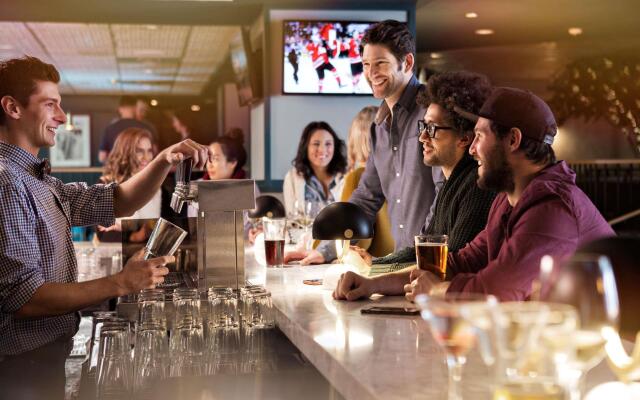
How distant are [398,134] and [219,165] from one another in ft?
10.3

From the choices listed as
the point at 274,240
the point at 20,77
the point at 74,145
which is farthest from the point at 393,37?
the point at 74,145

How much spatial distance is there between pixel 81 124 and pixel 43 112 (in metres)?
13.5

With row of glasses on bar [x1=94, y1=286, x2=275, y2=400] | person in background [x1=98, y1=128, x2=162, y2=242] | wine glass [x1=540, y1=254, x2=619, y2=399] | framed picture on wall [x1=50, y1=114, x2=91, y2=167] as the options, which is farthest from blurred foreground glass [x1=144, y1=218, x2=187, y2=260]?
Result: framed picture on wall [x1=50, y1=114, x2=91, y2=167]

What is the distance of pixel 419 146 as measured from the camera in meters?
3.48

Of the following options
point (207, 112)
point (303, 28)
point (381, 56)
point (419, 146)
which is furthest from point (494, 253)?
point (207, 112)

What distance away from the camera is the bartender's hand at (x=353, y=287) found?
2.38 m

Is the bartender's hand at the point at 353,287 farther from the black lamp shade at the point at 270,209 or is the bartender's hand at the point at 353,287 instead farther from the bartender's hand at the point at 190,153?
the black lamp shade at the point at 270,209

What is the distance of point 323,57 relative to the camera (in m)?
7.32

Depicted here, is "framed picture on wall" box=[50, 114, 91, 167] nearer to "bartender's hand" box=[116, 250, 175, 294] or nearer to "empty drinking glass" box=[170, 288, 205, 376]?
"bartender's hand" box=[116, 250, 175, 294]

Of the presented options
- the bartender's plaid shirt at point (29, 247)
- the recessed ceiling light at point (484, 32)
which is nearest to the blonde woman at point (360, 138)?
the bartender's plaid shirt at point (29, 247)

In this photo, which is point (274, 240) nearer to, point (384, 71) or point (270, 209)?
point (384, 71)

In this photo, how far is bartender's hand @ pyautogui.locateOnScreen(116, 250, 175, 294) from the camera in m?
2.51

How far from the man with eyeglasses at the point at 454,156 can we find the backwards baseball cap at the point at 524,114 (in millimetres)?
479

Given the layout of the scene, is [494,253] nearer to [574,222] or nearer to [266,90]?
[574,222]
